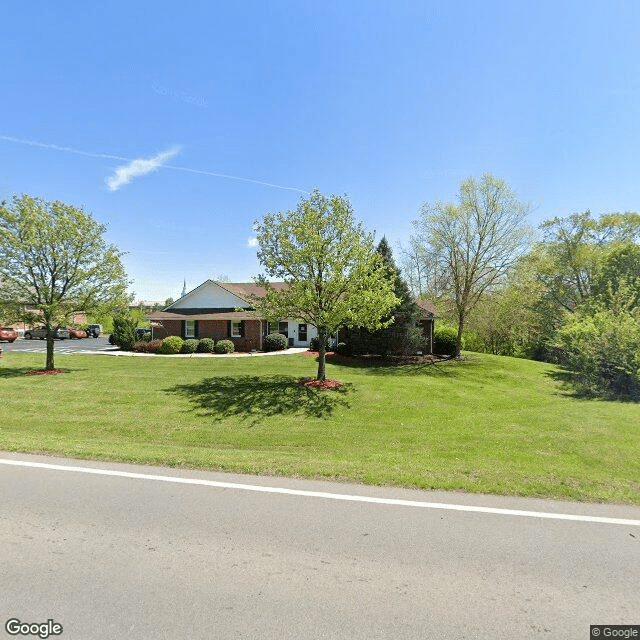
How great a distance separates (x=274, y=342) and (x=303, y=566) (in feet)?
82.0

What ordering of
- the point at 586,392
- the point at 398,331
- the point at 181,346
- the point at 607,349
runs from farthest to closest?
the point at 181,346 → the point at 398,331 → the point at 586,392 → the point at 607,349

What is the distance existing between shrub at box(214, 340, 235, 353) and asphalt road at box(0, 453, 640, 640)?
22121mm

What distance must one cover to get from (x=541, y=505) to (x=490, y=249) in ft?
76.7

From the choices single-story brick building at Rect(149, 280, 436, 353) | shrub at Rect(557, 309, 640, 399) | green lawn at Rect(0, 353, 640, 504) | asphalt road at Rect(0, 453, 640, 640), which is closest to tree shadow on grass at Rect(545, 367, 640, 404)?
shrub at Rect(557, 309, 640, 399)

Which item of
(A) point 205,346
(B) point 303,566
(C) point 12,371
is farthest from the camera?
(A) point 205,346

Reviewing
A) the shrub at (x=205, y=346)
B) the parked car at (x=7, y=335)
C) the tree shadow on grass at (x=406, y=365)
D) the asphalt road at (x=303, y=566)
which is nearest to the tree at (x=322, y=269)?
the tree shadow on grass at (x=406, y=365)

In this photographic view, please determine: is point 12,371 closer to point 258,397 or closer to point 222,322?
point 258,397

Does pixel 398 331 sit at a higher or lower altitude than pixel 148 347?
higher

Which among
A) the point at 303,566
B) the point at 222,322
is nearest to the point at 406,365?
the point at 222,322

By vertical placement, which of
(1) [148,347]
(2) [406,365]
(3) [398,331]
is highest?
(3) [398,331]

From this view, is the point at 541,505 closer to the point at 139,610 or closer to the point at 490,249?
the point at 139,610

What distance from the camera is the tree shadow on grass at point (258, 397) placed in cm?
1172

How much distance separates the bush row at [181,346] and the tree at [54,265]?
8308 millimetres

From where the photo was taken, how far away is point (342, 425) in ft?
35.0
